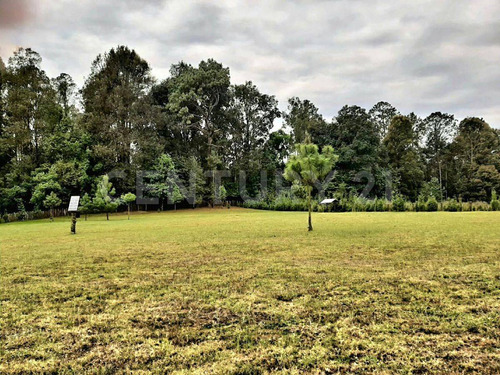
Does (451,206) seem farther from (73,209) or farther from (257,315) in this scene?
(257,315)

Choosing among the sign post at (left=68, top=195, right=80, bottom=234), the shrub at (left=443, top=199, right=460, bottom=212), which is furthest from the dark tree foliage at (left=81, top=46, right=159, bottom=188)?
the shrub at (left=443, top=199, right=460, bottom=212)

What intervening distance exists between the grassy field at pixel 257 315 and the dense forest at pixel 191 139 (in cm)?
2178

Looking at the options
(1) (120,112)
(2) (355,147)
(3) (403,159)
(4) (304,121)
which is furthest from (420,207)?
(1) (120,112)

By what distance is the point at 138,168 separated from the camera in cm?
3378

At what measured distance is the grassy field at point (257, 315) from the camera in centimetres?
242

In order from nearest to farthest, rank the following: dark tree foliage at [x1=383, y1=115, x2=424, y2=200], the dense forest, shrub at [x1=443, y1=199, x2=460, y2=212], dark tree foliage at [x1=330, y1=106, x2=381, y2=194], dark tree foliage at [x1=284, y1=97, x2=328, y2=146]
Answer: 1. shrub at [x1=443, y1=199, x2=460, y2=212]
2. the dense forest
3. dark tree foliage at [x1=330, y1=106, x2=381, y2=194]
4. dark tree foliage at [x1=383, y1=115, x2=424, y2=200]
5. dark tree foliage at [x1=284, y1=97, x2=328, y2=146]

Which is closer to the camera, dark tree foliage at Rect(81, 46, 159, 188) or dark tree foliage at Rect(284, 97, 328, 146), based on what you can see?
dark tree foliage at Rect(81, 46, 159, 188)

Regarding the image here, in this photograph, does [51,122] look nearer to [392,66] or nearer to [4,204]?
[4,204]

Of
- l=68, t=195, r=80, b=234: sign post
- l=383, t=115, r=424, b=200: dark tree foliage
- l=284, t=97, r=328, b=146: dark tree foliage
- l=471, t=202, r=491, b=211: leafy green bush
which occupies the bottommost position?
l=471, t=202, r=491, b=211: leafy green bush

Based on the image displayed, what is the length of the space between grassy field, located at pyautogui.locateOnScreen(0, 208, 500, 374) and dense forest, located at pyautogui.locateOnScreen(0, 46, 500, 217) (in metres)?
21.8

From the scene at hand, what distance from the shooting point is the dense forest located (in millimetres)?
29219

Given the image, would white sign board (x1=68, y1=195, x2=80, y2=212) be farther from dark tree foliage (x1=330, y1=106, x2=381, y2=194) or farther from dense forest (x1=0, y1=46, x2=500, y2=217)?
dark tree foliage (x1=330, y1=106, x2=381, y2=194)

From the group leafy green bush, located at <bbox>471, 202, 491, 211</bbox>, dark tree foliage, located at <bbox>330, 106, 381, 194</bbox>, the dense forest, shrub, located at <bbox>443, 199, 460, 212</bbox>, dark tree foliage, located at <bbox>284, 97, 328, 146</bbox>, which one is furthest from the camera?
dark tree foliage, located at <bbox>284, 97, 328, 146</bbox>

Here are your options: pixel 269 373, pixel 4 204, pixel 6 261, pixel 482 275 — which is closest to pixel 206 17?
pixel 6 261
